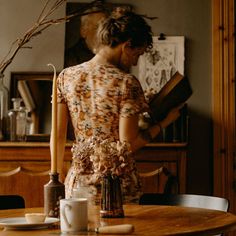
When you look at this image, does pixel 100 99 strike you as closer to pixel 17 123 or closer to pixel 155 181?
pixel 155 181

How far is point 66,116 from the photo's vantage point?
8.23ft

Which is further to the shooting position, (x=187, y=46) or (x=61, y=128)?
(x=187, y=46)

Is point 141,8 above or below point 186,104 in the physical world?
above

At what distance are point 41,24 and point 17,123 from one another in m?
0.68

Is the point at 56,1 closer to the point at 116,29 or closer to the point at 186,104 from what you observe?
the point at 186,104

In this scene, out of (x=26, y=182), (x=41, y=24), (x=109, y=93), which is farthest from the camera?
(x=41, y=24)

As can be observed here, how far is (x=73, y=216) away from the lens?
5.04ft

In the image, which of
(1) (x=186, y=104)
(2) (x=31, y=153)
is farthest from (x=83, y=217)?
(1) (x=186, y=104)

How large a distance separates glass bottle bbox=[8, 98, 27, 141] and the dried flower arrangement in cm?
30

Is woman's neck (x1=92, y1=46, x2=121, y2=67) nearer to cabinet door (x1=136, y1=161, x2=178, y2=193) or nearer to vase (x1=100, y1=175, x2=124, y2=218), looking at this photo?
vase (x1=100, y1=175, x2=124, y2=218)

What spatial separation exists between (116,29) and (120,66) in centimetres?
18

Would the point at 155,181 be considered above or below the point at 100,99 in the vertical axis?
below

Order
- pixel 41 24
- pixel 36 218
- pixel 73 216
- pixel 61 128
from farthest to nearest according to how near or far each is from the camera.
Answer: pixel 41 24 → pixel 61 128 → pixel 36 218 → pixel 73 216

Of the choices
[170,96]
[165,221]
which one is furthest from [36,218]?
[170,96]
